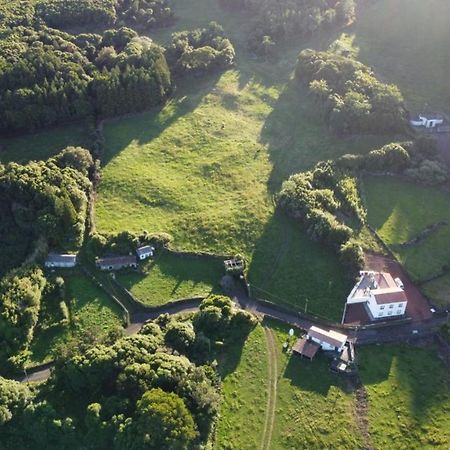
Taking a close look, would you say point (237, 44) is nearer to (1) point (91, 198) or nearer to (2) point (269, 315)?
(1) point (91, 198)

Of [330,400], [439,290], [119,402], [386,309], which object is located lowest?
[330,400]

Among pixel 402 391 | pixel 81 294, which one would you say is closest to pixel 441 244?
pixel 402 391

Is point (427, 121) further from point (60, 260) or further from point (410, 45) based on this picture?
point (60, 260)

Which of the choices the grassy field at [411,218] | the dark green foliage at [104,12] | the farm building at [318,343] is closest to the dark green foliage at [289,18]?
the dark green foliage at [104,12]

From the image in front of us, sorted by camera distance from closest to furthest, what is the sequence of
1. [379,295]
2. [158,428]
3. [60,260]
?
[158,428]
[379,295]
[60,260]

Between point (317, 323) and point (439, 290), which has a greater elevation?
point (439, 290)

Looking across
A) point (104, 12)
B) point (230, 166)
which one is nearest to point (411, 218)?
point (230, 166)

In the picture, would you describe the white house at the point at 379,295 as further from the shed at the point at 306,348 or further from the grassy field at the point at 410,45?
the grassy field at the point at 410,45
